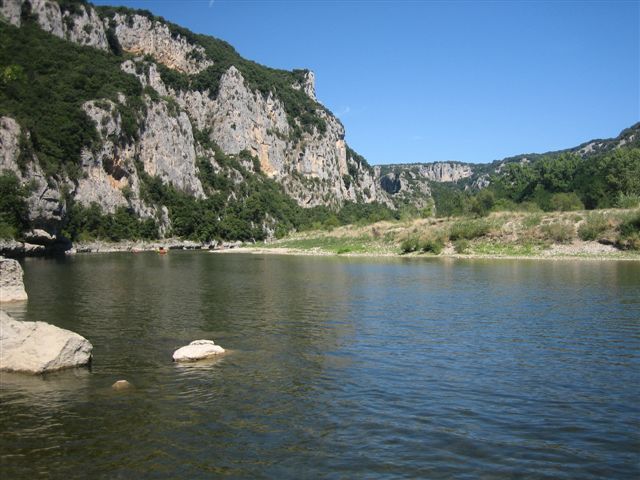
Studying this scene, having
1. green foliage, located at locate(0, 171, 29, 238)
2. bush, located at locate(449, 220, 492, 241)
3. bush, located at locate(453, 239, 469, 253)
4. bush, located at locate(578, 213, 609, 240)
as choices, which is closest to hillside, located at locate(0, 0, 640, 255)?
green foliage, located at locate(0, 171, 29, 238)

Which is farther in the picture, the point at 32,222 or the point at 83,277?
the point at 32,222

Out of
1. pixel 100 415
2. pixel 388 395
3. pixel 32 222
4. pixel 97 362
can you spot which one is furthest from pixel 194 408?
pixel 32 222

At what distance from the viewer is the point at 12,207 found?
259 ft

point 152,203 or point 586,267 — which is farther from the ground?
point 152,203

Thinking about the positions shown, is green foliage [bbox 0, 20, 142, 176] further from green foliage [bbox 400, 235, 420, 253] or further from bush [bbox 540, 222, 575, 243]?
bush [bbox 540, 222, 575, 243]

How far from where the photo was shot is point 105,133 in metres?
134

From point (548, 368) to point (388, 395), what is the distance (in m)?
5.48

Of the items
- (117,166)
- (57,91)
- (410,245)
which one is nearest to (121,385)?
(410,245)

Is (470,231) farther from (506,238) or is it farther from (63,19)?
(63,19)

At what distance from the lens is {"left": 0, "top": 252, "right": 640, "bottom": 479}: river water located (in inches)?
366

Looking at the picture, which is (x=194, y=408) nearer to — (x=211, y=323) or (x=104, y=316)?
(x=211, y=323)

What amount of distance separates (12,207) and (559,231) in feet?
260

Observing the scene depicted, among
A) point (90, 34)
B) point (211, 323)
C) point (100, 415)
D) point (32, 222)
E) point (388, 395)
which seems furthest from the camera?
point (90, 34)

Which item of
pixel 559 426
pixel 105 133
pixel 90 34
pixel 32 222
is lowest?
pixel 559 426
